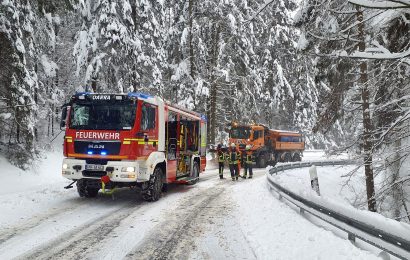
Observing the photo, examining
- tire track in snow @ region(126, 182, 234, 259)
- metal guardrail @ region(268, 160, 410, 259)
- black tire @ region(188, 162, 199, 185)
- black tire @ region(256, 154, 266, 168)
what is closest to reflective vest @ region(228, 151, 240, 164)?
black tire @ region(188, 162, 199, 185)

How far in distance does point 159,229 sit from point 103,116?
13.5 feet

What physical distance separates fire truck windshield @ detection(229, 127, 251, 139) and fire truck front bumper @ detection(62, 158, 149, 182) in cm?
1626

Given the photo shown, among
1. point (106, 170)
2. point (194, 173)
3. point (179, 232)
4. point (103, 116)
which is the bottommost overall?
point (179, 232)

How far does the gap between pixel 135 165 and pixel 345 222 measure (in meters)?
5.65

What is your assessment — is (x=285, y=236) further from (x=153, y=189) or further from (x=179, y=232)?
(x=153, y=189)

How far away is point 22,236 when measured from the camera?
7.07 m

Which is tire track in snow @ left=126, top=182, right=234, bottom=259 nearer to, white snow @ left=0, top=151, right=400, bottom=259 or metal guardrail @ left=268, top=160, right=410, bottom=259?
white snow @ left=0, top=151, right=400, bottom=259

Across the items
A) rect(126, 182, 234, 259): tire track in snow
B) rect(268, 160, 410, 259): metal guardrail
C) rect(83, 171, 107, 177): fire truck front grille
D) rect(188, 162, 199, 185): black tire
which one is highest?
rect(83, 171, 107, 177): fire truck front grille

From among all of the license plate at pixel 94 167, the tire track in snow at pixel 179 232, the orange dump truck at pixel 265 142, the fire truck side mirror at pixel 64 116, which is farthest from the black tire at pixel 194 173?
the orange dump truck at pixel 265 142

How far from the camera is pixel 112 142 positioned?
10398mm

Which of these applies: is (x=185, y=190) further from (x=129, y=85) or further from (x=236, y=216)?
(x=129, y=85)

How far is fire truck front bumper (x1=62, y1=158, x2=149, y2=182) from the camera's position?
10.1m

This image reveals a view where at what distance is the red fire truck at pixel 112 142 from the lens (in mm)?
10312

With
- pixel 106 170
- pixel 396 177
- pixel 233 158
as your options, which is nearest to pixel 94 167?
pixel 106 170
